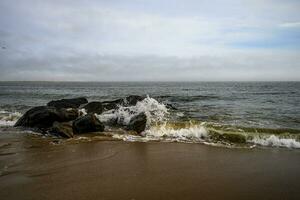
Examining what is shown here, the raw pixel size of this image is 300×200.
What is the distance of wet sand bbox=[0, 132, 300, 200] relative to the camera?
504 cm

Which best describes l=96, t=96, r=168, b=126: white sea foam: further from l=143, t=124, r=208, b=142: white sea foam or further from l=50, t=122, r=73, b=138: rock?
l=50, t=122, r=73, b=138: rock

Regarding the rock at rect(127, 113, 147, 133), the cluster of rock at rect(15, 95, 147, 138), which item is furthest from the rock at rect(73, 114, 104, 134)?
the rock at rect(127, 113, 147, 133)

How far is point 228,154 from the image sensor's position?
762 cm

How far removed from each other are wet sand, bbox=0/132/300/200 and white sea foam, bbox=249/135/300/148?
70cm

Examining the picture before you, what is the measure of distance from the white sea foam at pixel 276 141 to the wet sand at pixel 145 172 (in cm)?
70

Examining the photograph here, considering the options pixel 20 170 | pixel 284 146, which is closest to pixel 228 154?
pixel 284 146

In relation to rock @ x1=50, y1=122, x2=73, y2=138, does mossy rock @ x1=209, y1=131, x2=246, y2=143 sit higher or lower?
lower

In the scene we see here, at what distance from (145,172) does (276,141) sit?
5.03 metres

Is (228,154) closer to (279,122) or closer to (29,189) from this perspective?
(29,189)

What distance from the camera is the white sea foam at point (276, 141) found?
8.77 metres

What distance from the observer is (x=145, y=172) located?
6.15 meters

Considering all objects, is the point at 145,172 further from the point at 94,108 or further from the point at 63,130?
the point at 94,108

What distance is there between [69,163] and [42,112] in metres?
6.48

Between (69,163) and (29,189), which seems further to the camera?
(69,163)
